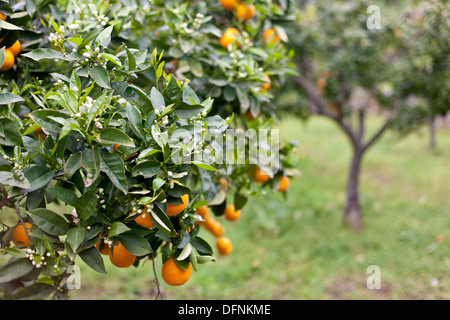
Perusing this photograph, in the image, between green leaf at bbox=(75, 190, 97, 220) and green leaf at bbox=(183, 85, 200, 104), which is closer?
green leaf at bbox=(75, 190, 97, 220)

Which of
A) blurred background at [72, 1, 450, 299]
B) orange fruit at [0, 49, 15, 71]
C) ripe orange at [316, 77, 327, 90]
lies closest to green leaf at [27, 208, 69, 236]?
orange fruit at [0, 49, 15, 71]

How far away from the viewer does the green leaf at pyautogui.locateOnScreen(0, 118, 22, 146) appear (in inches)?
37.0

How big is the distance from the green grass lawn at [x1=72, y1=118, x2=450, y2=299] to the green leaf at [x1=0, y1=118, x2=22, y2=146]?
1.21m

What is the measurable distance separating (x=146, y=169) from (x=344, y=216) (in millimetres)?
3798

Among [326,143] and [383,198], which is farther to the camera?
[326,143]

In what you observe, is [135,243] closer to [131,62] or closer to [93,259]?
[93,259]

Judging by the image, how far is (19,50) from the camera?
3.98ft

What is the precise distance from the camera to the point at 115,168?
0.89 meters

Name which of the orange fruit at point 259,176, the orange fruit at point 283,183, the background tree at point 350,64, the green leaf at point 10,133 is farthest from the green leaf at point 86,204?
the background tree at point 350,64

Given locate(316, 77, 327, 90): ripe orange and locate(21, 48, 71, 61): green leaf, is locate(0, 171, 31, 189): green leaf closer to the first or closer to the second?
locate(21, 48, 71, 61): green leaf

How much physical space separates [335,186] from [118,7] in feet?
15.5

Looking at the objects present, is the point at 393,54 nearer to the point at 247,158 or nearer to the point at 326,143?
the point at 247,158

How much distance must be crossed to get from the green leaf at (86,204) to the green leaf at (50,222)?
0.06m

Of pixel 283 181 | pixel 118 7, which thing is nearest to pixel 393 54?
pixel 283 181
